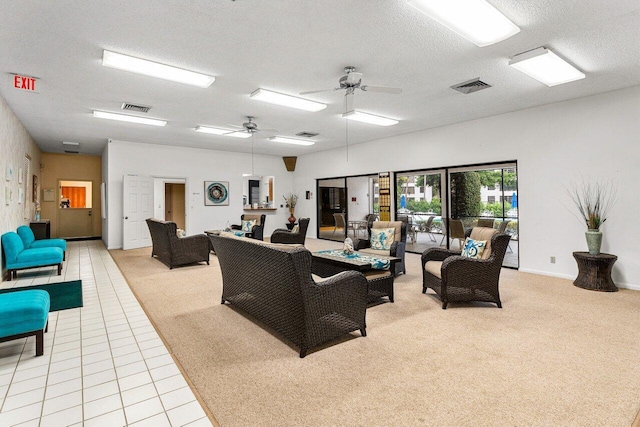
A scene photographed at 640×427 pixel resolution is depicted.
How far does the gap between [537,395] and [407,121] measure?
5.33 meters

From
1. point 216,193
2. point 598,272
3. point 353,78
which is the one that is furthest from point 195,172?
point 598,272

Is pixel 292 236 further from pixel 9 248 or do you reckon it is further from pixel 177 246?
pixel 9 248

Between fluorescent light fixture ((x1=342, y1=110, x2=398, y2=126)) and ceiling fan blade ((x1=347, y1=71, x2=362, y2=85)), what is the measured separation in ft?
5.58

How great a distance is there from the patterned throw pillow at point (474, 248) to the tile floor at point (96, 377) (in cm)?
343

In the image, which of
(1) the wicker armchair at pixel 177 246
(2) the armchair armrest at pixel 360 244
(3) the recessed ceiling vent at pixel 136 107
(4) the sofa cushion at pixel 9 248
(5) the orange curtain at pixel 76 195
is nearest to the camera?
(4) the sofa cushion at pixel 9 248

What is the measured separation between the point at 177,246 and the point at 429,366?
16.2 ft

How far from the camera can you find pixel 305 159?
35.8 ft

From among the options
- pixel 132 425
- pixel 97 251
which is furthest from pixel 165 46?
pixel 97 251

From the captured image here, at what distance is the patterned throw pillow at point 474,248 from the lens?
13.1 feet

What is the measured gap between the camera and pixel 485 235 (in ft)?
13.4

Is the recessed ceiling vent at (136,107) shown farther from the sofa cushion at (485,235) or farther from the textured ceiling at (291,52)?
the sofa cushion at (485,235)

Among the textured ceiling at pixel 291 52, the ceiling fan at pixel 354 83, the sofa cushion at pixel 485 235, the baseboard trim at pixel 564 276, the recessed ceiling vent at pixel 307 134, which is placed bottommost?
the baseboard trim at pixel 564 276

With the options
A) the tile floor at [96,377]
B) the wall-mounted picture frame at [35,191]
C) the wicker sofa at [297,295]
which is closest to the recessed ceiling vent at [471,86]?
the wicker sofa at [297,295]

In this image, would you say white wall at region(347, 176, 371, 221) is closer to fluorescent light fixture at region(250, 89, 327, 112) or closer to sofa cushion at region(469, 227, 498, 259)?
fluorescent light fixture at region(250, 89, 327, 112)
